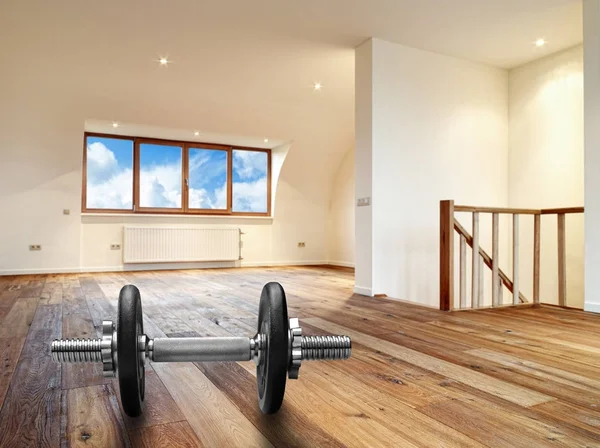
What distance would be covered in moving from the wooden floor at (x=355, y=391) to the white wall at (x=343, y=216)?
16.7ft

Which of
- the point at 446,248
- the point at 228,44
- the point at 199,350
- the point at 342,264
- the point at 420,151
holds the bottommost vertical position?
the point at 342,264

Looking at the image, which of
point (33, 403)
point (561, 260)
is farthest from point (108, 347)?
point (561, 260)

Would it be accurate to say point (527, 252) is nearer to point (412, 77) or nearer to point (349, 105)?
point (412, 77)

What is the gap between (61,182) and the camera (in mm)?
6340

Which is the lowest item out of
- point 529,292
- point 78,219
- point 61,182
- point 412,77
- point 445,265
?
point 529,292

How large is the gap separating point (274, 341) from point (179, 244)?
21.8 feet

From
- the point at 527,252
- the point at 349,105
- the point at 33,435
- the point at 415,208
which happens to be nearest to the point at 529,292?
the point at 527,252

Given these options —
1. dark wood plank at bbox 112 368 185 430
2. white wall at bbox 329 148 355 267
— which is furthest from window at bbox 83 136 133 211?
dark wood plank at bbox 112 368 185 430

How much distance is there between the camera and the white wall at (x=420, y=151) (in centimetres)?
421

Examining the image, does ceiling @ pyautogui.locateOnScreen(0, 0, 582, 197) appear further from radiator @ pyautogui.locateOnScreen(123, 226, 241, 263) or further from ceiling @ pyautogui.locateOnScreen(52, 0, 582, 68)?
radiator @ pyautogui.locateOnScreen(123, 226, 241, 263)

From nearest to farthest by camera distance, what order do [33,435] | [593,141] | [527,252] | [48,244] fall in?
[33,435] < [593,141] < [527,252] < [48,244]

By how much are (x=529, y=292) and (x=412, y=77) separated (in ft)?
8.97

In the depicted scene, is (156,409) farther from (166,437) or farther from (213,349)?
(213,349)

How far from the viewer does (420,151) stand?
446 cm
